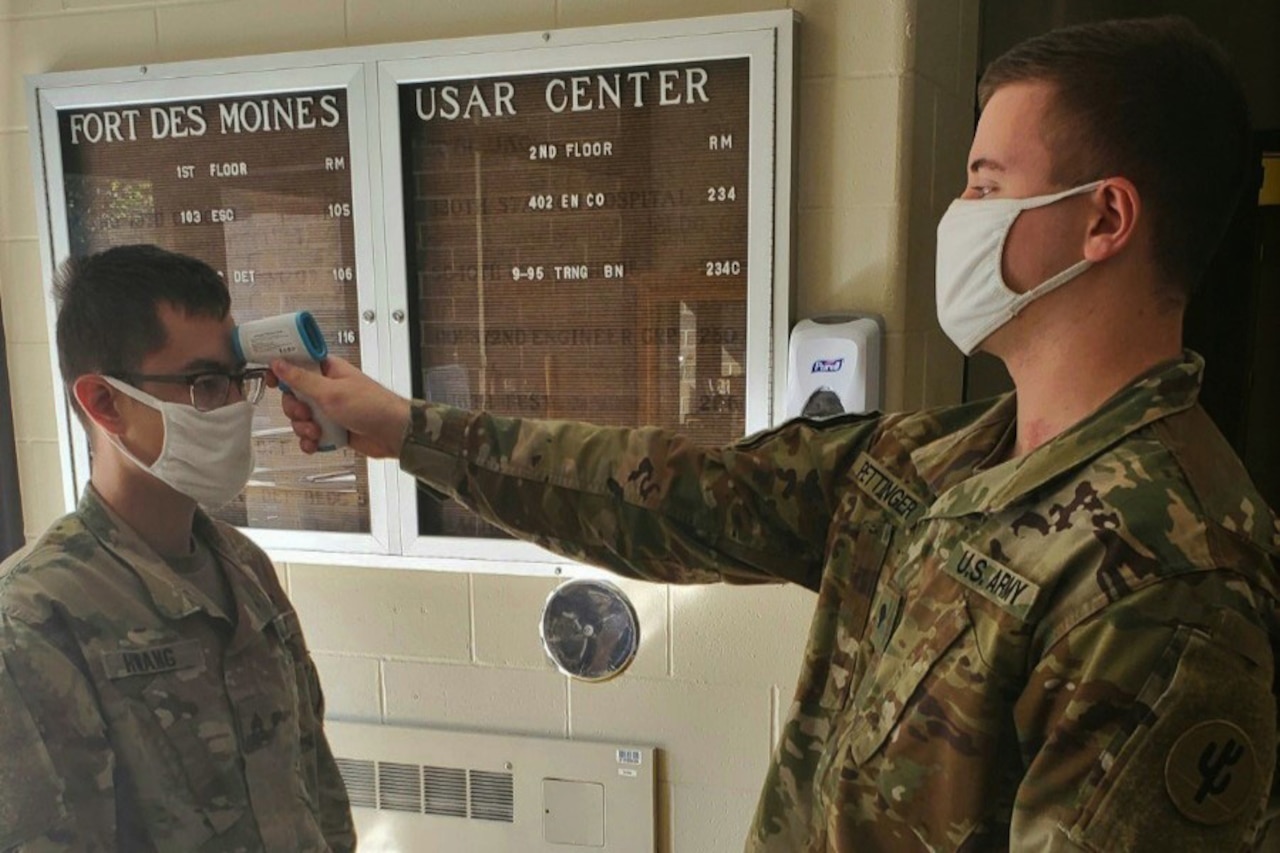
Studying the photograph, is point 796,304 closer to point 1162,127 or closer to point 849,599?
point 849,599

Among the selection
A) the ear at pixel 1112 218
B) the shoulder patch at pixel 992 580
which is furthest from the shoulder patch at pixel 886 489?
the ear at pixel 1112 218

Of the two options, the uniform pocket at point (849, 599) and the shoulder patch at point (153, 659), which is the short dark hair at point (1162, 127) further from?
the shoulder patch at point (153, 659)

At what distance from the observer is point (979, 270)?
94cm

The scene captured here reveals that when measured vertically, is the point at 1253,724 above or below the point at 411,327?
below

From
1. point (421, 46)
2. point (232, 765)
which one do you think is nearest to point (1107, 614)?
point (232, 765)

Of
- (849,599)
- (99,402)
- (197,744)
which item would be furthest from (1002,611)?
(99,402)

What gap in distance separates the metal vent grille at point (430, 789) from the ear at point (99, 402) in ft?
2.91

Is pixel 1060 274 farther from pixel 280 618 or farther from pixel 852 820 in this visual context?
pixel 280 618

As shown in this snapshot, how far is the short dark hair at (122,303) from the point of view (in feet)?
4.01

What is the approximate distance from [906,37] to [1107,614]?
104 cm

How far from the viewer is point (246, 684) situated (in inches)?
48.7

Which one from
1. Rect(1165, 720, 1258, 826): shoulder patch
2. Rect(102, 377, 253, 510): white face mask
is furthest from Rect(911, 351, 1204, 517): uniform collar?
Rect(102, 377, 253, 510): white face mask

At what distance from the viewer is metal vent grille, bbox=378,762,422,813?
1.81 m

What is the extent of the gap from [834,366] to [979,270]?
0.53 m
